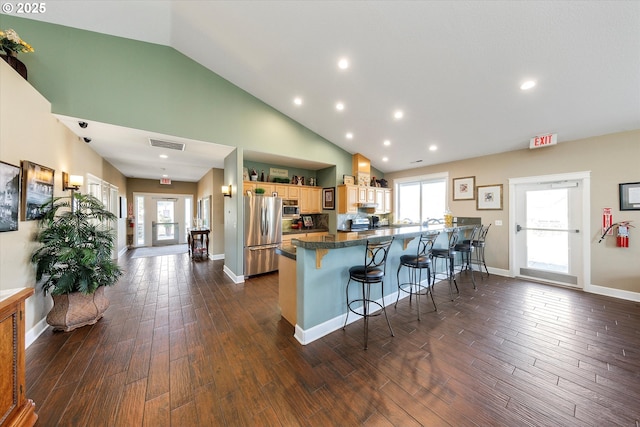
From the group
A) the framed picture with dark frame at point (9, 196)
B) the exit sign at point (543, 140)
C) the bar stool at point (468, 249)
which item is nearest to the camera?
the framed picture with dark frame at point (9, 196)

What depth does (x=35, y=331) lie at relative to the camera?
2432mm

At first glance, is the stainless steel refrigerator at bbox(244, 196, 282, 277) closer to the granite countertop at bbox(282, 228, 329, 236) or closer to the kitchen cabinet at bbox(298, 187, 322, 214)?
the granite countertop at bbox(282, 228, 329, 236)

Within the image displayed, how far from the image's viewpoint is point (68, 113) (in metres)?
2.96

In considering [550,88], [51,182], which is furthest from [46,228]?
[550,88]

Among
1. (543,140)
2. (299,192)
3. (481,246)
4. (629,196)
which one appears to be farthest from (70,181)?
(629,196)

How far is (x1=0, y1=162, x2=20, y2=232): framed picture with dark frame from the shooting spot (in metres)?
2.00

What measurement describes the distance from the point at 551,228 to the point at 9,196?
7946 mm

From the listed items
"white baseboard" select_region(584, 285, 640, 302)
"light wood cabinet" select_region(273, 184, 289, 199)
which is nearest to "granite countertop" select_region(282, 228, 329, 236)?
"light wood cabinet" select_region(273, 184, 289, 199)

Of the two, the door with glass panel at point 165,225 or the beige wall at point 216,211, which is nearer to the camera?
the beige wall at point 216,211

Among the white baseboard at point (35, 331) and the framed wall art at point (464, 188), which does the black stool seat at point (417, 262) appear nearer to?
the framed wall art at point (464, 188)

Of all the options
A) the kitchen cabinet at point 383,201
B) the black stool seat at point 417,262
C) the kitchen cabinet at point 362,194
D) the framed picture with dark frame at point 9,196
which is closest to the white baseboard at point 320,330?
the black stool seat at point 417,262

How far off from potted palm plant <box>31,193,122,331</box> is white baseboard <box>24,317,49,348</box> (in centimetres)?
10

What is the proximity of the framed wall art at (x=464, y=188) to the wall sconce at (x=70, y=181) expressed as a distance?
291 inches

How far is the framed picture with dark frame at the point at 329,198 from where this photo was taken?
6075mm
